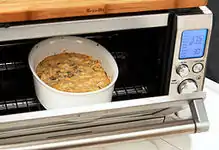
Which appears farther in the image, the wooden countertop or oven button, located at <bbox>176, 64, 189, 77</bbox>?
oven button, located at <bbox>176, 64, 189, 77</bbox>

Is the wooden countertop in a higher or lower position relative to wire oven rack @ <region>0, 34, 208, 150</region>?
higher

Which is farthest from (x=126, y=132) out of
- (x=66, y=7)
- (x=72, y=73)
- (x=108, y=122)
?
(x=66, y=7)

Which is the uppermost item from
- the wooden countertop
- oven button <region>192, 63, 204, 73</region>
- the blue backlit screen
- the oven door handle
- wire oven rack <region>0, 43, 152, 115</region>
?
the wooden countertop

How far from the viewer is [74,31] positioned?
0.81 metres

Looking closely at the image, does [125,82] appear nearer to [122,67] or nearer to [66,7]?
[122,67]

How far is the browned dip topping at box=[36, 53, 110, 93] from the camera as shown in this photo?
2.88ft

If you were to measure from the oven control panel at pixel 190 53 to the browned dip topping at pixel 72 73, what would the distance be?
0.40 ft

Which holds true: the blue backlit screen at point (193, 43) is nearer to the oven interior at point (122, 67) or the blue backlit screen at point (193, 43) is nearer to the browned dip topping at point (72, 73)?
the oven interior at point (122, 67)

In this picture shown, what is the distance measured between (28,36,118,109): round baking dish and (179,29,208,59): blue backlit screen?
122 mm

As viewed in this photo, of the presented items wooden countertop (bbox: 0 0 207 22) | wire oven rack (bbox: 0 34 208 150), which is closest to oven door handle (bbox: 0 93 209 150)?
wire oven rack (bbox: 0 34 208 150)

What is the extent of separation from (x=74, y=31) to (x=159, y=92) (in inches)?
8.4

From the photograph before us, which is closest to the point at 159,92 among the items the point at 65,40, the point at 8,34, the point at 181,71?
the point at 181,71

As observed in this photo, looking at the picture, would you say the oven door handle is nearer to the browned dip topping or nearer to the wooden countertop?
the browned dip topping

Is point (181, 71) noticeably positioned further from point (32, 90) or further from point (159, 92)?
point (32, 90)
